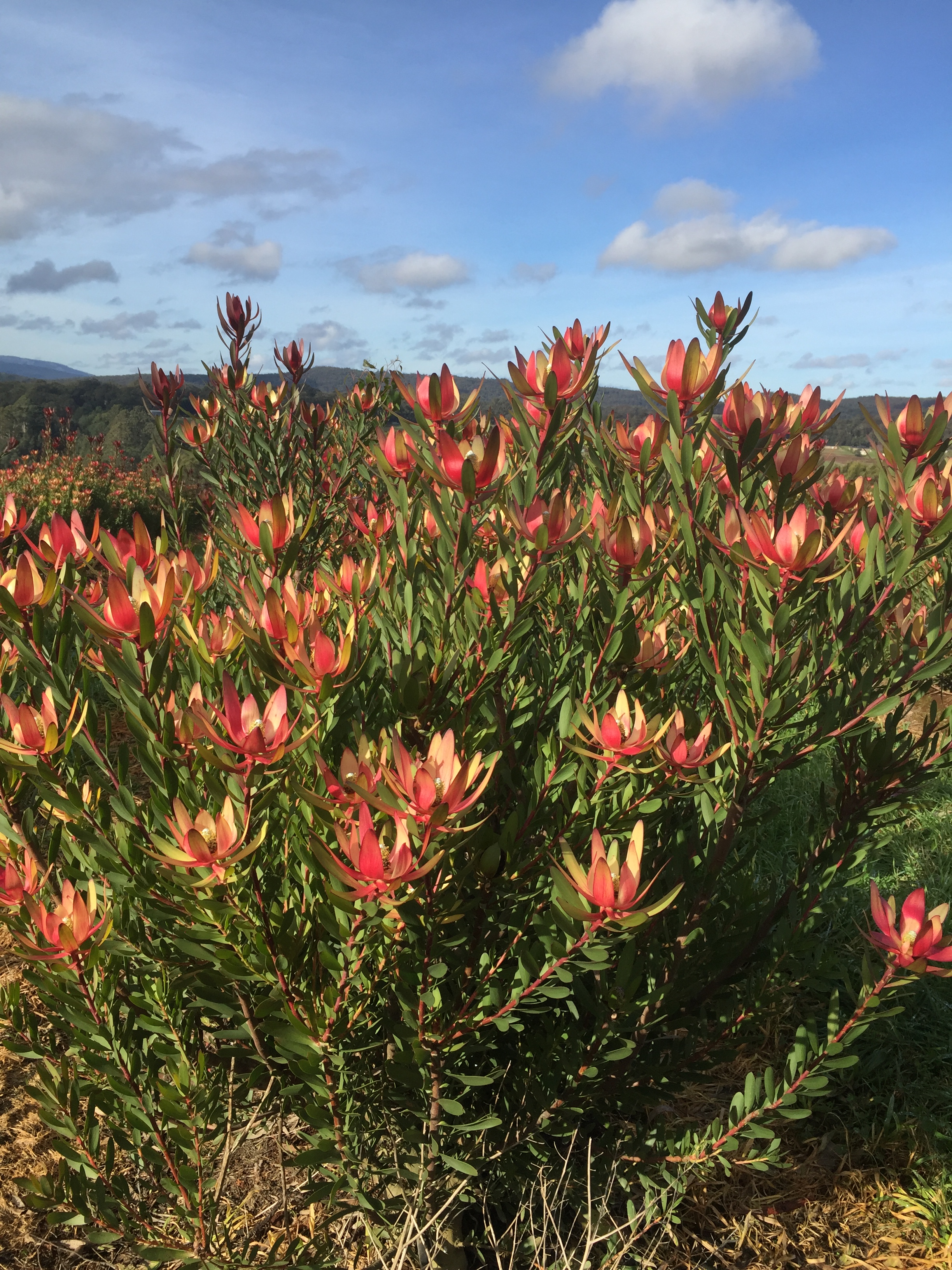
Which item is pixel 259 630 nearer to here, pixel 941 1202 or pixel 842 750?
pixel 842 750

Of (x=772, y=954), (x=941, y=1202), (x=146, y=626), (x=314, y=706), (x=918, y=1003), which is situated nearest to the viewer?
(x=146, y=626)

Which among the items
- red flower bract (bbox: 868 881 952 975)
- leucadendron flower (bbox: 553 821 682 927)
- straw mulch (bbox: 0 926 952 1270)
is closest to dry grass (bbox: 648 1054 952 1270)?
straw mulch (bbox: 0 926 952 1270)

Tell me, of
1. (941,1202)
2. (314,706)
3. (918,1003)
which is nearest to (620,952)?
(314,706)

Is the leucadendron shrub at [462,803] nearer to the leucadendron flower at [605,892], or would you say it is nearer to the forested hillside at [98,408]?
the leucadendron flower at [605,892]

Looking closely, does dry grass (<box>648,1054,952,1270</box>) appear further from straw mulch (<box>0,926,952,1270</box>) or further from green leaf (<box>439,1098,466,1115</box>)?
green leaf (<box>439,1098,466,1115</box>)

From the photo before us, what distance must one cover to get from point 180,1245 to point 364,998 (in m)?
0.62

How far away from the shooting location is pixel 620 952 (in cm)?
154

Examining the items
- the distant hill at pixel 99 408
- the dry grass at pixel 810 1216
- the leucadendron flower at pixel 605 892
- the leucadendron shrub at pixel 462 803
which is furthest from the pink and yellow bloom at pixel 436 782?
the distant hill at pixel 99 408

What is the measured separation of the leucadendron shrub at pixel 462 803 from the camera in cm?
121

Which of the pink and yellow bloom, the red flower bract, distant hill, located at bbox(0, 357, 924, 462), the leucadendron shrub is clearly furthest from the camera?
distant hill, located at bbox(0, 357, 924, 462)

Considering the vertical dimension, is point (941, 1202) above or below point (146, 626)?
below

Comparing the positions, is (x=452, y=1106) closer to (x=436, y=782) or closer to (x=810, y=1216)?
(x=436, y=782)

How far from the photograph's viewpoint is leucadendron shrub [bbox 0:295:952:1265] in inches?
47.5

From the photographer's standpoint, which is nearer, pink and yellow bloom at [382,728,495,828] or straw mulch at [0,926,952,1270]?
pink and yellow bloom at [382,728,495,828]
